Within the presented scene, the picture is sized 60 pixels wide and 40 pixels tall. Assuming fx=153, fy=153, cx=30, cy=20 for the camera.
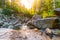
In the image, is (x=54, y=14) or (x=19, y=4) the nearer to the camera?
(x=54, y=14)

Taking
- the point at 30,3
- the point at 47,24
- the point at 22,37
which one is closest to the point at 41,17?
the point at 47,24

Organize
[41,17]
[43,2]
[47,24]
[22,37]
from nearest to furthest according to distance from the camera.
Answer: [22,37] → [47,24] → [41,17] → [43,2]

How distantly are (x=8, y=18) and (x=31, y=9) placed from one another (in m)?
1.18

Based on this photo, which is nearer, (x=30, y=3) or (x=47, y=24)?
(x=47, y=24)

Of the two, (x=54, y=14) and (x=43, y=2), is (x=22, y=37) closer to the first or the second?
(x=54, y=14)

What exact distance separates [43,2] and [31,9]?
2.13ft

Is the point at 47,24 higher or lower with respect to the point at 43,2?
lower

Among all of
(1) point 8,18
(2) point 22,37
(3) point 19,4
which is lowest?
(2) point 22,37

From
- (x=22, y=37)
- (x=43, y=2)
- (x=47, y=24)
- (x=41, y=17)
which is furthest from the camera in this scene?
(x=43, y=2)

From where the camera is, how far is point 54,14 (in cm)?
660

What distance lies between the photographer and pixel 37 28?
6195 mm

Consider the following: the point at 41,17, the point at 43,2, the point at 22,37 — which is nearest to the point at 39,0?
the point at 43,2

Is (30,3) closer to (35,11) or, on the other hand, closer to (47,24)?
(35,11)

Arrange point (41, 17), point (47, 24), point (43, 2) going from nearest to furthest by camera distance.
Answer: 1. point (47, 24)
2. point (41, 17)
3. point (43, 2)
